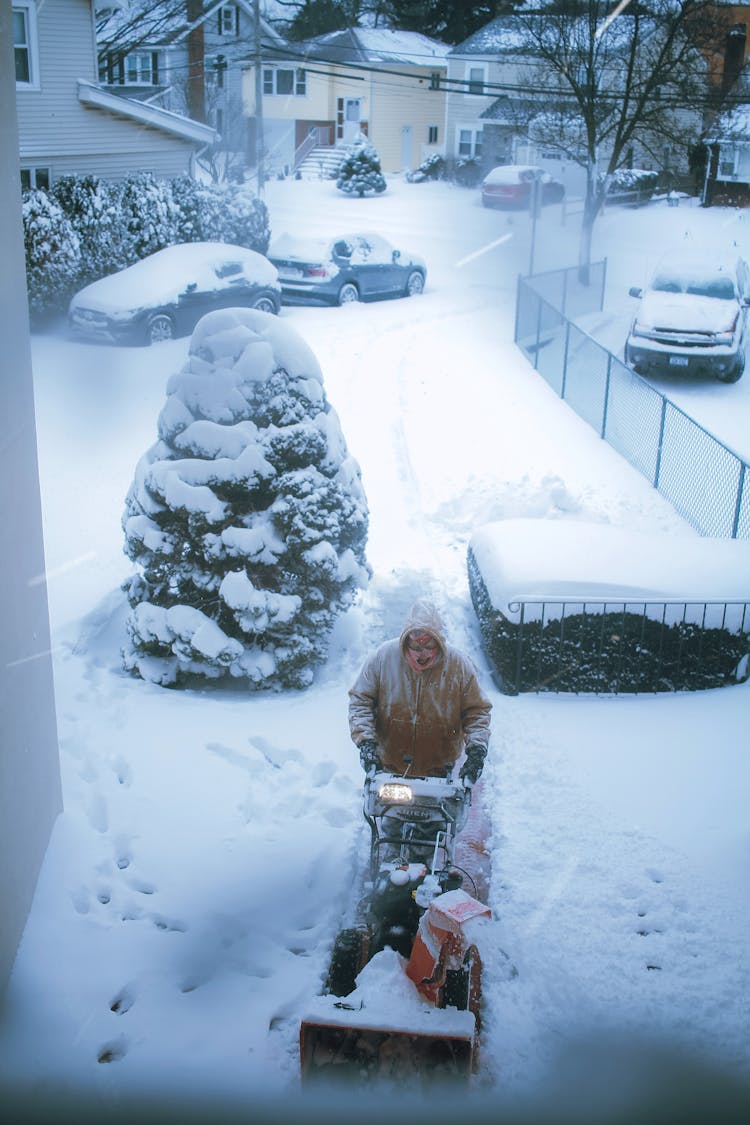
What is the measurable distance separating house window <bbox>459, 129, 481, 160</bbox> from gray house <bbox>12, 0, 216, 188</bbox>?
20.1ft

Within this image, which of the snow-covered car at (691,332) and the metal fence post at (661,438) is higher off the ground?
the snow-covered car at (691,332)

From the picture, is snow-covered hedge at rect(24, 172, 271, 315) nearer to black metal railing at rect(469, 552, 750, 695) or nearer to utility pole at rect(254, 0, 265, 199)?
utility pole at rect(254, 0, 265, 199)

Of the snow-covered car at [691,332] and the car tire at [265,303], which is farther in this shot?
the car tire at [265,303]

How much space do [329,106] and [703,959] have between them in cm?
1855

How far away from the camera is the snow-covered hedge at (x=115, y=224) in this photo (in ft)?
47.9

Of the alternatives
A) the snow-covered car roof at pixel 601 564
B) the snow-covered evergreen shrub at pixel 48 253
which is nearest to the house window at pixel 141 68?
the snow-covered evergreen shrub at pixel 48 253

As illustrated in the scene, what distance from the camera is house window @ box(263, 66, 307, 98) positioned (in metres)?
17.9

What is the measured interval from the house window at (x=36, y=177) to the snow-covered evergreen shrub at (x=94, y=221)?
703 millimetres

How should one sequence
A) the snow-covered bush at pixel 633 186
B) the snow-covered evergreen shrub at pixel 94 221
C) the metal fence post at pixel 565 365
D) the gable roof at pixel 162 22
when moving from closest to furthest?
the metal fence post at pixel 565 365 → the snow-covered evergreen shrub at pixel 94 221 → the gable roof at pixel 162 22 → the snow-covered bush at pixel 633 186

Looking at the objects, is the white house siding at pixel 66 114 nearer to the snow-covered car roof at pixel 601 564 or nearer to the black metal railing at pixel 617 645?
the snow-covered car roof at pixel 601 564

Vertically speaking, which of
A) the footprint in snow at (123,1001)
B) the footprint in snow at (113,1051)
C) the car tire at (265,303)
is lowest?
the footprint in snow at (123,1001)

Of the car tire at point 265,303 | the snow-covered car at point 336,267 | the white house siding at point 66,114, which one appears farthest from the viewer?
the snow-covered car at point 336,267

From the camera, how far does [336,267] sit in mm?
16547

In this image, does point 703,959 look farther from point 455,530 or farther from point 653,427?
point 653,427
